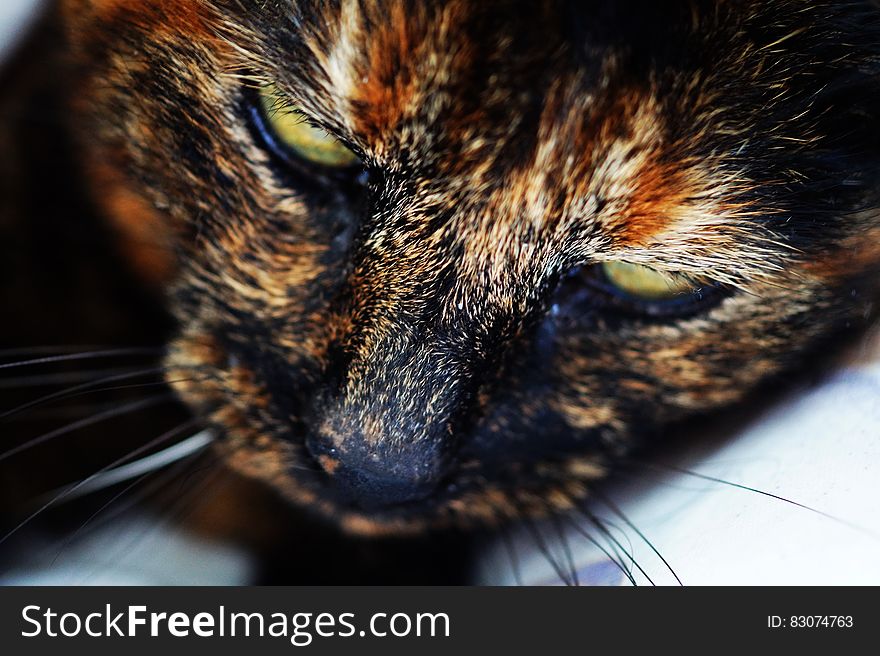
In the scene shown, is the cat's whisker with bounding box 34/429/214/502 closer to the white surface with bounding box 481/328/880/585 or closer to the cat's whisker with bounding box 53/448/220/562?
the cat's whisker with bounding box 53/448/220/562

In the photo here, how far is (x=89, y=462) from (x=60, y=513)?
92 millimetres

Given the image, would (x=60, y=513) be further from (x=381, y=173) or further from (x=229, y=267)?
(x=381, y=173)

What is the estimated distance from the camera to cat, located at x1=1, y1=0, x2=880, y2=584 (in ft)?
2.69

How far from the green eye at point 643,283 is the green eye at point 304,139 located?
35 cm

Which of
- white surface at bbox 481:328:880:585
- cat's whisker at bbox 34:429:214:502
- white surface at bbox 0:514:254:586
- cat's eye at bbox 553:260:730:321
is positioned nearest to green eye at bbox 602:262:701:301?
cat's eye at bbox 553:260:730:321

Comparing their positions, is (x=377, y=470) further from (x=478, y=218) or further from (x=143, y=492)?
(x=143, y=492)

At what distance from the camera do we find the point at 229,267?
1.03 metres

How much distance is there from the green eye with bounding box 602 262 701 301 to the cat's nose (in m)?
0.32

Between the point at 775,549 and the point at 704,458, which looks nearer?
the point at 775,549

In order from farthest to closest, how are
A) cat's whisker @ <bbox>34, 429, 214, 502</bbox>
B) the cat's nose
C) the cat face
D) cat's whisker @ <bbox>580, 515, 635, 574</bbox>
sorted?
cat's whisker @ <bbox>34, 429, 214, 502</bbox>, cat's whisker @ <bbox>580, 515, 635, 574</bbox>, the cat's nose, the cat face

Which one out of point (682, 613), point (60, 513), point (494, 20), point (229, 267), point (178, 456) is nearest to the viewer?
point (494, 20)

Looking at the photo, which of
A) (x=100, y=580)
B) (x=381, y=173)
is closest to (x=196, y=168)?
(x=381, y=173)

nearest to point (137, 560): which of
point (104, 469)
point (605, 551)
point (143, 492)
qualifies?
point (143, 492)

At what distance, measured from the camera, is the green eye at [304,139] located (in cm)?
93
